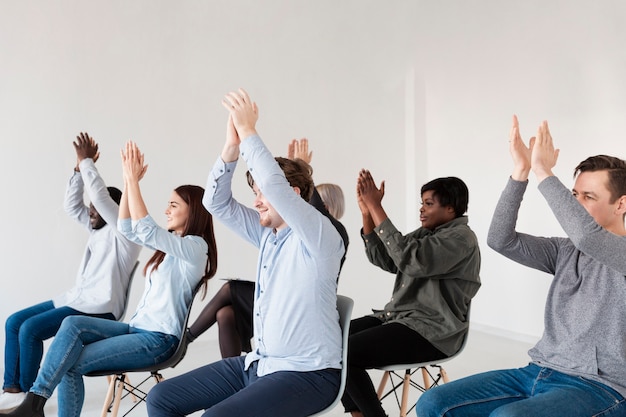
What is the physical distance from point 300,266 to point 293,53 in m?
4.03

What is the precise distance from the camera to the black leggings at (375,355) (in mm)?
2504

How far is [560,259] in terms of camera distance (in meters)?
2.00

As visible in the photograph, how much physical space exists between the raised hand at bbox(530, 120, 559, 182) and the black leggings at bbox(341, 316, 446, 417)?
3.51ft

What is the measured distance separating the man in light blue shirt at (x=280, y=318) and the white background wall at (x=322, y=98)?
288cm

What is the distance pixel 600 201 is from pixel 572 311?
322 millimetres

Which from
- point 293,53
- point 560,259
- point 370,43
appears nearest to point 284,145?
point 293,53

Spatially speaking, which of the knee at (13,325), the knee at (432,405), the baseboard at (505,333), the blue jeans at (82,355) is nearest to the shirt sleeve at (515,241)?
the knee at (432,405)

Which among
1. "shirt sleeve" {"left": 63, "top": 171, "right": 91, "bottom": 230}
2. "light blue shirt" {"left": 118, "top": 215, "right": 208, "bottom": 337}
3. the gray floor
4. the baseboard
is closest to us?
"light blue shirt" {"left": 118, "top": 215, "right": 208, "bottom": 337}

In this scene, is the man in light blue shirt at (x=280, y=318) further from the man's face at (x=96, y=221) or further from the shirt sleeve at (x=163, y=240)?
the man's face at (x=96, y=221)

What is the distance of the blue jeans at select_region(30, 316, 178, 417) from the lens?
8.23 ft

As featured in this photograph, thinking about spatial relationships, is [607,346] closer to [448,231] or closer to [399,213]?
[448,231]

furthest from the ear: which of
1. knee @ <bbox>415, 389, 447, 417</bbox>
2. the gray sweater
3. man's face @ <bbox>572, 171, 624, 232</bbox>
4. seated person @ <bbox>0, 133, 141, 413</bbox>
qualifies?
seated person @ <bbox>0, 133, 141, 413</bbox>

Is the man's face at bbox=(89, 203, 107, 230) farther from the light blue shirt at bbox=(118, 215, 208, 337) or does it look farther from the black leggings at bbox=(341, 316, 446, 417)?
the black leggings at bbox=(341, 316, 446, 417)

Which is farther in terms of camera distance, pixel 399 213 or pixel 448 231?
pixel 399 213
